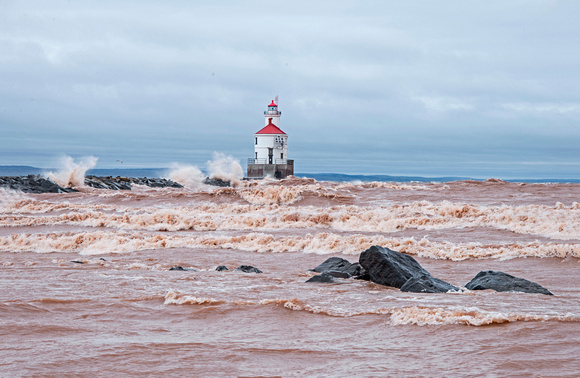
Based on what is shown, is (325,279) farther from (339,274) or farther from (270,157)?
(270,157)

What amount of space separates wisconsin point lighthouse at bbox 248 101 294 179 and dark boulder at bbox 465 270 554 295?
43.6 meters

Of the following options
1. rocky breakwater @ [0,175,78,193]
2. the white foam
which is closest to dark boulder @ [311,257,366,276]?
the white foam

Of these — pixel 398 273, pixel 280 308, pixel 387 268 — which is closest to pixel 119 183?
pixel 387 268

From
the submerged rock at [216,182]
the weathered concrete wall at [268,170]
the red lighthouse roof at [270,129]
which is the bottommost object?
the submerged rock at [216,182]

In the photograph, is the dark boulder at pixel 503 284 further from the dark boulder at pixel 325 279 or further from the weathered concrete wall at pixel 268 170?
the weathered concrete wall at pixel 268 170

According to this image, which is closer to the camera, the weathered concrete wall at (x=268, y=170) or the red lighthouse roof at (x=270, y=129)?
the weathered concrete wall at (x=268, y=170)

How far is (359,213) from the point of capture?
15969 mm

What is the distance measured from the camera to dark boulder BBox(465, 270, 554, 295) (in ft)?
21.0

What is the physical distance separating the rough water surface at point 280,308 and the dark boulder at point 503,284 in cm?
20

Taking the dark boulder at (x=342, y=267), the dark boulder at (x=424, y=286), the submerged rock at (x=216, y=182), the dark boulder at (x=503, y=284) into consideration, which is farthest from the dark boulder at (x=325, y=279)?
the submerged rock at (x=216, y=182)

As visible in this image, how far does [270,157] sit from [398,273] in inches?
1737

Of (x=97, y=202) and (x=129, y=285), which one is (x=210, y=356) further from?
(x=97, y=202)

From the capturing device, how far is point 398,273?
7090mm

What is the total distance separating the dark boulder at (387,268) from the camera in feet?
23.2
